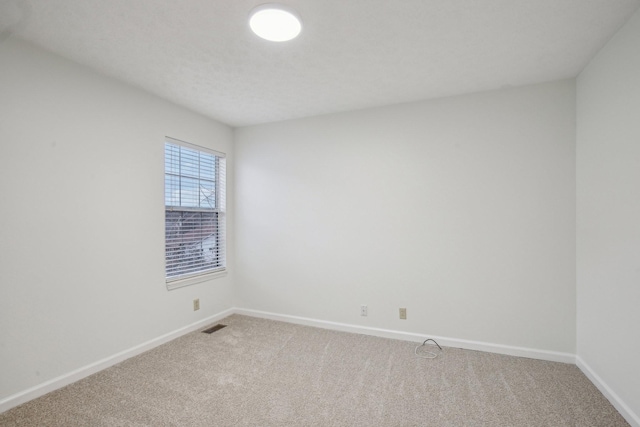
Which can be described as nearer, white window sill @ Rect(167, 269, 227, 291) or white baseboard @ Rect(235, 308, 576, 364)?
white baseboard @ Rect(235, 308, 576, 364)

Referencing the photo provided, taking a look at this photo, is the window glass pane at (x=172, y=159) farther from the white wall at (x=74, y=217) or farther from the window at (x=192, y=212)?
the white wall at (x=74, y=217)

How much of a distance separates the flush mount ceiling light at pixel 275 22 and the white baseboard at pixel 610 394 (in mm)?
3172

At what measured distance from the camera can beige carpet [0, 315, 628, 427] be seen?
1938mm

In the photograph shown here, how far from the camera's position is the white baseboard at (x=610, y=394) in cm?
184

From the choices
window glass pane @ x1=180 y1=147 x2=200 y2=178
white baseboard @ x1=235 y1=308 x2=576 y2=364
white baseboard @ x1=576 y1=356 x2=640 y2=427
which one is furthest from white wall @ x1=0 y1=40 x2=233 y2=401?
white baseboard @ x1=576 y1=356 x2=640 y2=427

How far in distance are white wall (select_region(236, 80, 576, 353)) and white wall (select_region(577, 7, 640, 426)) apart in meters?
0.17

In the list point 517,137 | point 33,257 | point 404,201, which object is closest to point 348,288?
→ point 404,201

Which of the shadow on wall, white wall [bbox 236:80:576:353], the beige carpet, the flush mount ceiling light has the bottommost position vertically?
the beige carpet

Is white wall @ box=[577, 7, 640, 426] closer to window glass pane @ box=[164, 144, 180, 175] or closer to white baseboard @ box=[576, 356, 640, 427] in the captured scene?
white baseboard @ box=[576, 356, 640, 427]

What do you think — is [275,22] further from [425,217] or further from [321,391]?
[321,391]

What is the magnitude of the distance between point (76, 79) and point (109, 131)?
0.44m

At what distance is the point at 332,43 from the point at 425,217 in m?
1.89

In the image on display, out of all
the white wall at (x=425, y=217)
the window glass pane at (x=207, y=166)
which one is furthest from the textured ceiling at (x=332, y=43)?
the window glass pane at (x=207, y=166)

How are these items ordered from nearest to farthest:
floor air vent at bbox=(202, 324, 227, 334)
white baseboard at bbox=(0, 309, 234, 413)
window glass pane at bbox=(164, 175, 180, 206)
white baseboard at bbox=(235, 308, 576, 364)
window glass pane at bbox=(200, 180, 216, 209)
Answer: white baseboard at bbox=(0, 309, 234, 413), white baseboard at bbox=(235, 308, 576, 364), window glass pane at bbox=(164, 175, 180, 206), floor air vent at bbox=(202, 324, 227, 334), window glass pane at bbox=(200, 180, 216, 209)
